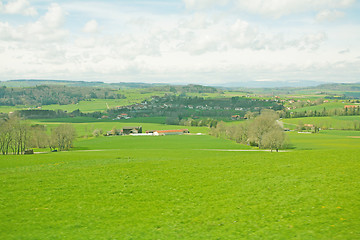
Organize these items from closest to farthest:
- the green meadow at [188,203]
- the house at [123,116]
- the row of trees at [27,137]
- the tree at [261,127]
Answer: the green meadow at [188,203], the row of trees at [27,137], the tree at [261,127], the house at [123,116]

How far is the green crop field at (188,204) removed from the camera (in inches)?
483

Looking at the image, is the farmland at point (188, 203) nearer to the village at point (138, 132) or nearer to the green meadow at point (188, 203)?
the green meadow at point (188, 203)

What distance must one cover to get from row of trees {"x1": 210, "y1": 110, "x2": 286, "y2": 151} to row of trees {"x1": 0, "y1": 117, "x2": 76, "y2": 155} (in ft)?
145

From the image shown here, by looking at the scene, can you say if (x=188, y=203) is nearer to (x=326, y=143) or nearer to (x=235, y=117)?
(x=326, y=143)

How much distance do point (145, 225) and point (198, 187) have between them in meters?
6.00

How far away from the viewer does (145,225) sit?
13102 mm

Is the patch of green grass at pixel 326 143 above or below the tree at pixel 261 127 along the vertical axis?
below

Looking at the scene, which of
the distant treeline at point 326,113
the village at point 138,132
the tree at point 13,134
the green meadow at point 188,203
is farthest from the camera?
the distant treeline at point 326,113

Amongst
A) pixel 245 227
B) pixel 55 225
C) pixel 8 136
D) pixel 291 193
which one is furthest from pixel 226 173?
pixel 8 136

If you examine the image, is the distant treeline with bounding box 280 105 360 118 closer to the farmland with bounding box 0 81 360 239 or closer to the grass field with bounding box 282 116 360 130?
the grass field with bounding box 282 116 360 130

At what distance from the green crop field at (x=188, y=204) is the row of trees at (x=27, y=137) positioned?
43.2 meters

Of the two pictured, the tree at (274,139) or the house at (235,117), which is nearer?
the tree at (274,139)

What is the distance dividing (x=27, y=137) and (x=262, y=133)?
2085 inches

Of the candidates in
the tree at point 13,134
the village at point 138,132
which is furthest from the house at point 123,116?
the tree at point 13,134
